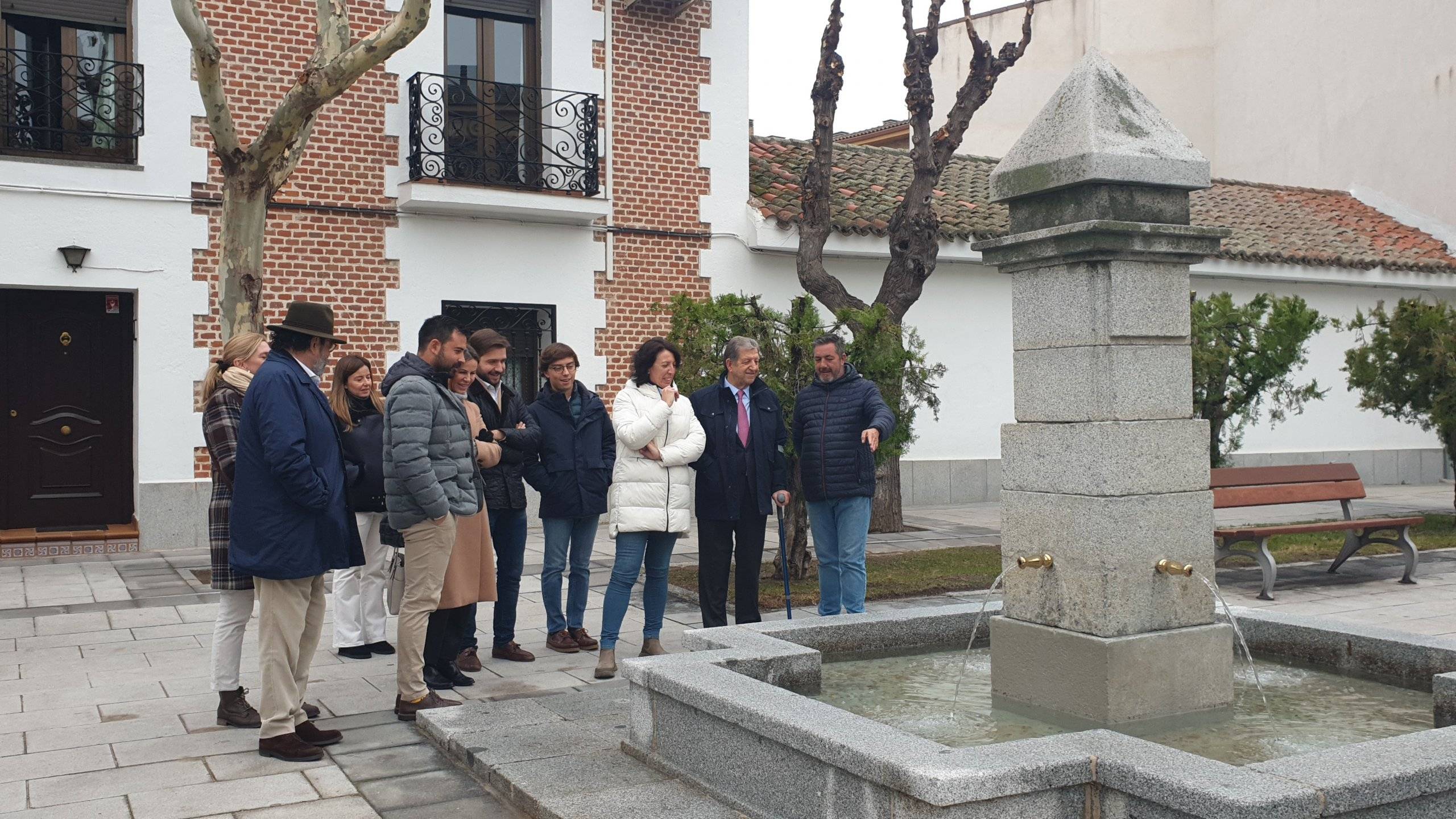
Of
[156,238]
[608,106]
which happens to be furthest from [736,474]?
[608,106]

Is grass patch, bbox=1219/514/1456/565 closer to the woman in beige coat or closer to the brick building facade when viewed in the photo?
the brick building facade

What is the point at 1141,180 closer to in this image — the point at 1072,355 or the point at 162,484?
the point at 1072,355

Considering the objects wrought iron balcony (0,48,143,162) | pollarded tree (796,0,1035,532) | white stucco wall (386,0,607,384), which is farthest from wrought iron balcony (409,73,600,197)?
pollarded tree (796,0,1035,532)

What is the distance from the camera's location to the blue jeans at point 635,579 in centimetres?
657

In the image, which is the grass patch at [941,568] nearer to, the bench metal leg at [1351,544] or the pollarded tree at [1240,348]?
the bench metal leg at [1351,544]

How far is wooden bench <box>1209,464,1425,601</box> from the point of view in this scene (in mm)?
9336

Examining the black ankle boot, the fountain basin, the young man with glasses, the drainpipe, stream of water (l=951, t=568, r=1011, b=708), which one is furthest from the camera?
the drainpipe

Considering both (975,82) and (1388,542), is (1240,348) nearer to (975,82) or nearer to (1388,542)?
(1388,542)

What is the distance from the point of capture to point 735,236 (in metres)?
15.1

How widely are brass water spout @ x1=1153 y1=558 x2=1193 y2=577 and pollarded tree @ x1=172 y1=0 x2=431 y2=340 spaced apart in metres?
6.43

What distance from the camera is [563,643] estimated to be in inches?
287

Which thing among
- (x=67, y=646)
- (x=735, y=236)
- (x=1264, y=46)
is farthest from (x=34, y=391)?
(x=1264, y=46)

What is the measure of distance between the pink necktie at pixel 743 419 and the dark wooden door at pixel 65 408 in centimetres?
815

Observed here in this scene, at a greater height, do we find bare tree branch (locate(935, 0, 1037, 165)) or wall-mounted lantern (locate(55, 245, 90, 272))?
bare tree branch (locate(935, 0, 1037, 165))
